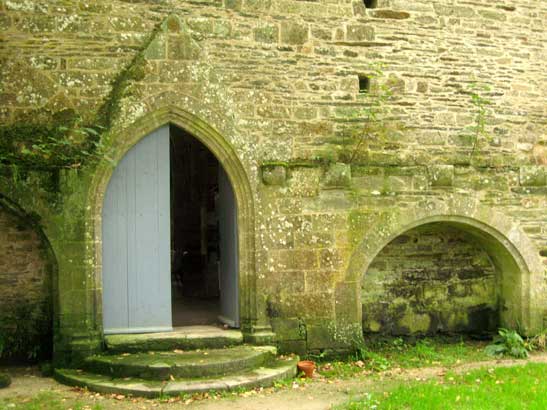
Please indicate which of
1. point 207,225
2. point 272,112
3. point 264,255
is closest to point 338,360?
point 264,255

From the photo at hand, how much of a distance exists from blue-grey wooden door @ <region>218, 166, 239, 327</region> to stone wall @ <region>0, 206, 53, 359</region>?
1.98 metres

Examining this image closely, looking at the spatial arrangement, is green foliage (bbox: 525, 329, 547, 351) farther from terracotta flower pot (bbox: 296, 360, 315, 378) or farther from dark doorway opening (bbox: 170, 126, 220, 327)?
dark doorway opening (bbox: 170, 126, 220, 327)

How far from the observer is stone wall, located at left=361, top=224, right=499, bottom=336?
7.91m

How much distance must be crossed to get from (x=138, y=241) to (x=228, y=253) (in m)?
1.15

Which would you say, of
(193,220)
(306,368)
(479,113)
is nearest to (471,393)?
(306,368)

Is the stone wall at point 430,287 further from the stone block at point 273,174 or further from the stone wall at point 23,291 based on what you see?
the stone wall at point 23,291

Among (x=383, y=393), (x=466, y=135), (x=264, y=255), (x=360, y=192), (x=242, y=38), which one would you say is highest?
(x=242, y=38)

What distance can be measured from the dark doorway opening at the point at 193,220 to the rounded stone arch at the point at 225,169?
3.57 metres

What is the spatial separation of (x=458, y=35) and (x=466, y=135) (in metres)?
1.24

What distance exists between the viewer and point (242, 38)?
7.07 m

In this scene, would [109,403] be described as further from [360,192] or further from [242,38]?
[242,38]

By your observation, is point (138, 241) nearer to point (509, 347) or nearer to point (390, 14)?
point (390, 14)

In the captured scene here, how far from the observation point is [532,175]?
303 inches

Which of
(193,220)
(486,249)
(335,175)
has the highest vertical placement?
(335,175)
